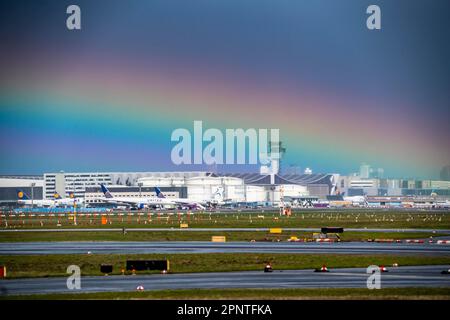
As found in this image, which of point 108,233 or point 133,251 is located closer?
point 133,251

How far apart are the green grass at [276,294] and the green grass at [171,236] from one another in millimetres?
38132

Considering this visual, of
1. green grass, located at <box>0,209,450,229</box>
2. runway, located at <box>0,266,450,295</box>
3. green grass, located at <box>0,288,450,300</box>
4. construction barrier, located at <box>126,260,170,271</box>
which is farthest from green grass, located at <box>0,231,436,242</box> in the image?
green grass, located at <box>0,288,450,300</box>

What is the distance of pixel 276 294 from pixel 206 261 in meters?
17.6

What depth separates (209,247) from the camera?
6738cm

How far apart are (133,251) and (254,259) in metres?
12.3

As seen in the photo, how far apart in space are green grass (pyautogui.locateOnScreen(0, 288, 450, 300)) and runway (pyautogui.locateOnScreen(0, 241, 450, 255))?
72.9ft

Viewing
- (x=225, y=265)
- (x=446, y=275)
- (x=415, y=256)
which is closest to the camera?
(x=446, y=275)

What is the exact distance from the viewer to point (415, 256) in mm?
57156

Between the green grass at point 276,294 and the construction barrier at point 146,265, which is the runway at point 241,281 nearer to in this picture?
the green grass at point 276,294

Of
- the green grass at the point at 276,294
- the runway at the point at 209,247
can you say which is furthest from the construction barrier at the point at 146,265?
the runway at the point at 209,247

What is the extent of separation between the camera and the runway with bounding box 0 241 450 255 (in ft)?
204

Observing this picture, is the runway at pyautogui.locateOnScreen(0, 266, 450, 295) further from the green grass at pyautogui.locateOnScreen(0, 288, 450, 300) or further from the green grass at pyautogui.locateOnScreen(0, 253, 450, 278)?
the green grass at pyautogui.locateOnScreen(0, 253, 450, 278)
